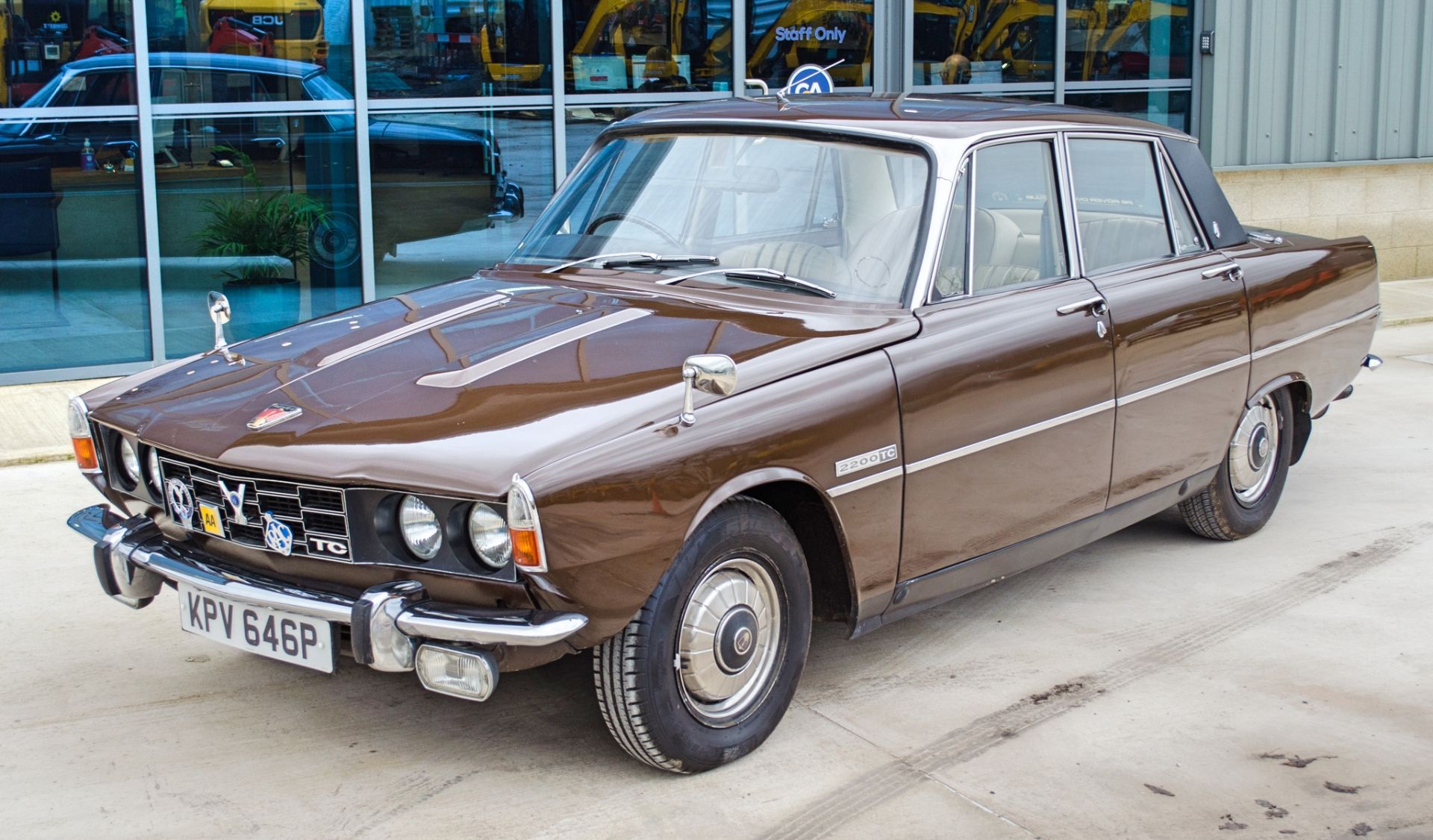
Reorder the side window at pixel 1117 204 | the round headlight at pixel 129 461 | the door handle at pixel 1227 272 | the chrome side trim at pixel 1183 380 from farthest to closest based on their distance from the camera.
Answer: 1. the door handle at pixel 1227 272
2. the side window at pixel 1117 204
3. the chrome side trim at pixel 1183 380
4. the round headlight at pixel 129 461

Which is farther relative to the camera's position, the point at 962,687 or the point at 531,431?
the point at 962,687

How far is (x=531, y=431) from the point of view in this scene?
3.56m

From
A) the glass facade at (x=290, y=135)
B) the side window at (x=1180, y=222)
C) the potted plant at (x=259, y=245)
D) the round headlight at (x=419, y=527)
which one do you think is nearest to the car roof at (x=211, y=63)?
the glass facade at (x=290, y=135)

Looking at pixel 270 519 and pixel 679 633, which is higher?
pixel 270 519

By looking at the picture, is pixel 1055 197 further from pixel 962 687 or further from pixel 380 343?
pixel 380 343

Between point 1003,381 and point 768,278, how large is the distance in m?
0.79

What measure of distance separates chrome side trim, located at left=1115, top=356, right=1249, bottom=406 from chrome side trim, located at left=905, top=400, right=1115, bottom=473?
0.37 ft

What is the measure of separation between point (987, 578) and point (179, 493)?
8.07ft

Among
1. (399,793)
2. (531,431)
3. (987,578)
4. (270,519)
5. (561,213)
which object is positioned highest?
Result: (561,213)

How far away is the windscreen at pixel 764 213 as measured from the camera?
4594mm

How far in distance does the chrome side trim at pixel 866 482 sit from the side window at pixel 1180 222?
204cm

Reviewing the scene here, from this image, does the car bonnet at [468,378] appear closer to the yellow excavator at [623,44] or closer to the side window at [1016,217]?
the side window at [1016,217]

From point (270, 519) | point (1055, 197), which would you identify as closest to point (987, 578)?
point (1055, 197)

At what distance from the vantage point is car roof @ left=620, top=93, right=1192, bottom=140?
15.8 ft
